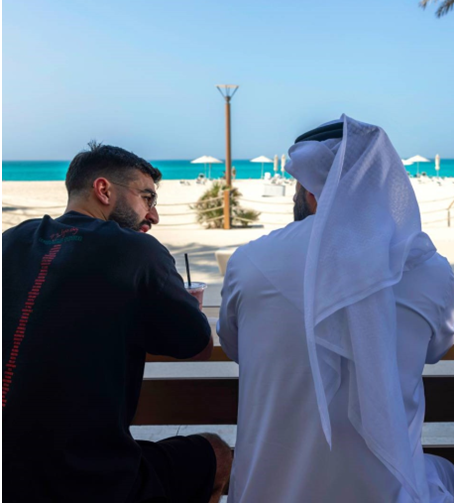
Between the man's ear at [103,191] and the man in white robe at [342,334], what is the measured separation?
498 mm

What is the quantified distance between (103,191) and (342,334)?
0.84 meters

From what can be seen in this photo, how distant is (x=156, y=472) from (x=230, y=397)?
22.1 inches

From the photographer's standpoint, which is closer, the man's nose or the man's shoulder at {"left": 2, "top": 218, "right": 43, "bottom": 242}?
the man's shoulder at {"left": 2, "top": 218, "right": 43, "bottom": 242}

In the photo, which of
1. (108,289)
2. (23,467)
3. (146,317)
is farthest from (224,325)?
(23,467)

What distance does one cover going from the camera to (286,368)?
1.32 meters

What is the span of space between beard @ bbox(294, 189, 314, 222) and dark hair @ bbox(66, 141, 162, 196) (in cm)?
54

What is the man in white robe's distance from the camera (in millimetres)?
1227

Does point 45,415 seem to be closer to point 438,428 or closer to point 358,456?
point 358,456

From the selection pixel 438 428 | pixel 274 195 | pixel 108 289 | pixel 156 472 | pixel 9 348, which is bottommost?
pixel 438 428

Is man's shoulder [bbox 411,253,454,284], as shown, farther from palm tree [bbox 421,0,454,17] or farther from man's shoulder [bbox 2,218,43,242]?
palm tree [bbox 421,0,454,17]

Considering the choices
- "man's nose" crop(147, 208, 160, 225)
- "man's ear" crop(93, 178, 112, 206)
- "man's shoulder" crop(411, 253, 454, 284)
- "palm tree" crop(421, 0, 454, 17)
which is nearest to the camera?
"man's shoulder" crop(411, 253, 454, 284)

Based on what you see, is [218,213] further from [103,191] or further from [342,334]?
[342,334]

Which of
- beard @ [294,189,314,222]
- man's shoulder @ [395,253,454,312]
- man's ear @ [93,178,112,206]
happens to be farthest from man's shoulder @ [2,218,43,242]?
man's shoulder @ [395,253,454,312]

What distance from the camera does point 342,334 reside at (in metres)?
1.27
